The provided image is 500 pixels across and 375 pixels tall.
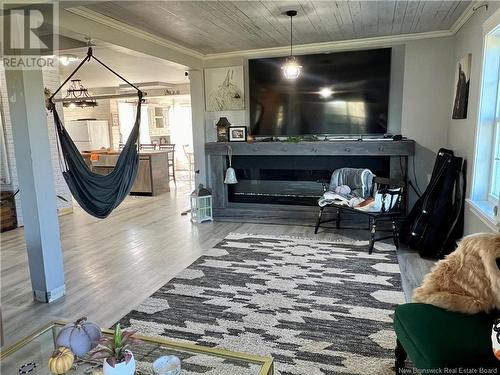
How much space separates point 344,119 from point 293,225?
1.60 meters

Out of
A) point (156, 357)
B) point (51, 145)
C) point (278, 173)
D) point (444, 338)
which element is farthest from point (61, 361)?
point (51, 145)

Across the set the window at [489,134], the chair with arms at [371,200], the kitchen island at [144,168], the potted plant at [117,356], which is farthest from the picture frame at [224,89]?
the potted plant at [117,356]

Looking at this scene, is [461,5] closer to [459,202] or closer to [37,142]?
[459,202]

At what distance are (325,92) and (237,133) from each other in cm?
137

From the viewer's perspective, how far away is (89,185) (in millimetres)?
3205

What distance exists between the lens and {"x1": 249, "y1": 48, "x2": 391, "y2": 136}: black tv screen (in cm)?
470

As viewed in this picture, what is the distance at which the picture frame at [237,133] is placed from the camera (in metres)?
5.27

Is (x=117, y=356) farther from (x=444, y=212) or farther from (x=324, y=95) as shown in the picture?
(x=324, y=95)

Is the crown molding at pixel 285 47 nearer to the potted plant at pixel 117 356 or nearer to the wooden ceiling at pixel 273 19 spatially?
the wooden ceiling at pixel 273 19

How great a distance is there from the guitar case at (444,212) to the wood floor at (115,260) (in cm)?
21

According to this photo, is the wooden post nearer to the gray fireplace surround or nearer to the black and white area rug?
the black and white area rug

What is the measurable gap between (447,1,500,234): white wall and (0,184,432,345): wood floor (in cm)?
62

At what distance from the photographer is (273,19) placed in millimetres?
3645

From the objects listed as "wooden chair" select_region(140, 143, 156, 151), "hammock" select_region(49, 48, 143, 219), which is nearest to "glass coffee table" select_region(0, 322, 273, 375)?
"hammock" select_region(49, 48, 143, 219)
